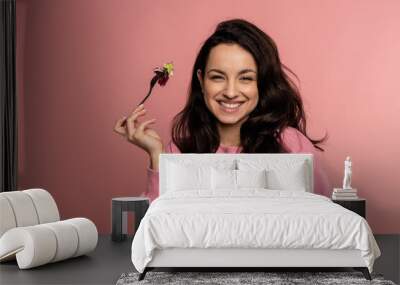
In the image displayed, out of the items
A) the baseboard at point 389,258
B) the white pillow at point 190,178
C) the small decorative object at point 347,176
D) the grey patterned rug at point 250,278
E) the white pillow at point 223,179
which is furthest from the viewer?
the small decorative object at point 347,176

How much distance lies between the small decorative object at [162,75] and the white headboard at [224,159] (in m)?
0.79

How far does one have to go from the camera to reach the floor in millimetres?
4879

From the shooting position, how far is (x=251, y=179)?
6156 mm

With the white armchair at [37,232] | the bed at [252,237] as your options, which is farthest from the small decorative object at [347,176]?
the white armchair at [37,232]

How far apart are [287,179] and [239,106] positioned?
102 centimetres

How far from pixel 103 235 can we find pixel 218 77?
1945 millimetres

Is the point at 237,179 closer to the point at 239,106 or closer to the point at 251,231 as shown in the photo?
the point at 239,106

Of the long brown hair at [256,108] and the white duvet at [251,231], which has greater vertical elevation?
the long brown hair at [256,108]

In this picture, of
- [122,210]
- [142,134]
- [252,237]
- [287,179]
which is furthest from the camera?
[142,134]

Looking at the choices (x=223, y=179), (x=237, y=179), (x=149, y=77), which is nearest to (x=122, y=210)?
(x=223, y=179)

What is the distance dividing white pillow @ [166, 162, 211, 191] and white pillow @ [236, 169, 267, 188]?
28 cm

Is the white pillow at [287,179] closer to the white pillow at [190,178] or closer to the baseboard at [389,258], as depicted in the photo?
the white pillow at [190,178]

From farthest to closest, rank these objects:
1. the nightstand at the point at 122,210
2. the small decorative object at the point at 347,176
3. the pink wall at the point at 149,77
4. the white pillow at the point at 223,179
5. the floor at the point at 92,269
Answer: the pink wall at the point at 149,77 < the small decorative object at the point at 347,176 < the nightstand at the point at 122,210 < the white pillow at the point at 223,179 < the floor at the point at 92,269

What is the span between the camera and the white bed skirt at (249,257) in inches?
189
